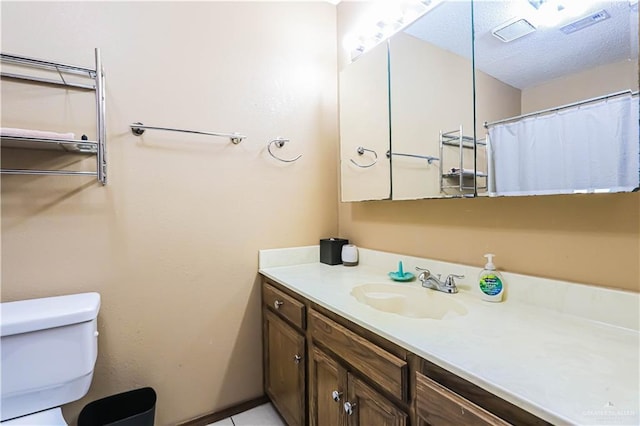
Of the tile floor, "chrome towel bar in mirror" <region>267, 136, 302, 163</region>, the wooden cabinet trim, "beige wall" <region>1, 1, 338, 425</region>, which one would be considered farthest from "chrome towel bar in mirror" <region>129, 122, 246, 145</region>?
the tile floor

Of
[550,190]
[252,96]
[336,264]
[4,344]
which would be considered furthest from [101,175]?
[550,190]

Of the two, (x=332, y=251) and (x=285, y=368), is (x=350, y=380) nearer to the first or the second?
(x=285, y=368)

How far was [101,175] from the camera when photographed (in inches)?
50.9

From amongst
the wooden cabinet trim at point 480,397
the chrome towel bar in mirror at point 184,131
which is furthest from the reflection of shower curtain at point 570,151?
the chrome towel bar in mirror at point 184,131

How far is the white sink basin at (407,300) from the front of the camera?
121 centimetres

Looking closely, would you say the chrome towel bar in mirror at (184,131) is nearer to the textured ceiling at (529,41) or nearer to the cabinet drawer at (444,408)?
the textured ceiling at (529,41)

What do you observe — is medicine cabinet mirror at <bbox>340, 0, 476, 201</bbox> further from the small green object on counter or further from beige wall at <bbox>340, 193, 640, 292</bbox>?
the small green object on counter

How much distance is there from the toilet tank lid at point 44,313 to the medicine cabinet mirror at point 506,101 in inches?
56.4

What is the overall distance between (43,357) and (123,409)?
53 centimetres

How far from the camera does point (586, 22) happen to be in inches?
37.3

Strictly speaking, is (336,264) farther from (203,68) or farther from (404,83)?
(203,68)

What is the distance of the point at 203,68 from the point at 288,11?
0.69 meters

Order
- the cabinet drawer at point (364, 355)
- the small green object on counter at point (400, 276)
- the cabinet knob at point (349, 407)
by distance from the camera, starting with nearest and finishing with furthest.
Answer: the cabinet drawer at point (364, 355) → the cabinet knob at point (349, 407) → the small green object on counter at point (400, 276)

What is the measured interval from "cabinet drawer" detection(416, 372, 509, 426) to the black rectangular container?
1.08 m
